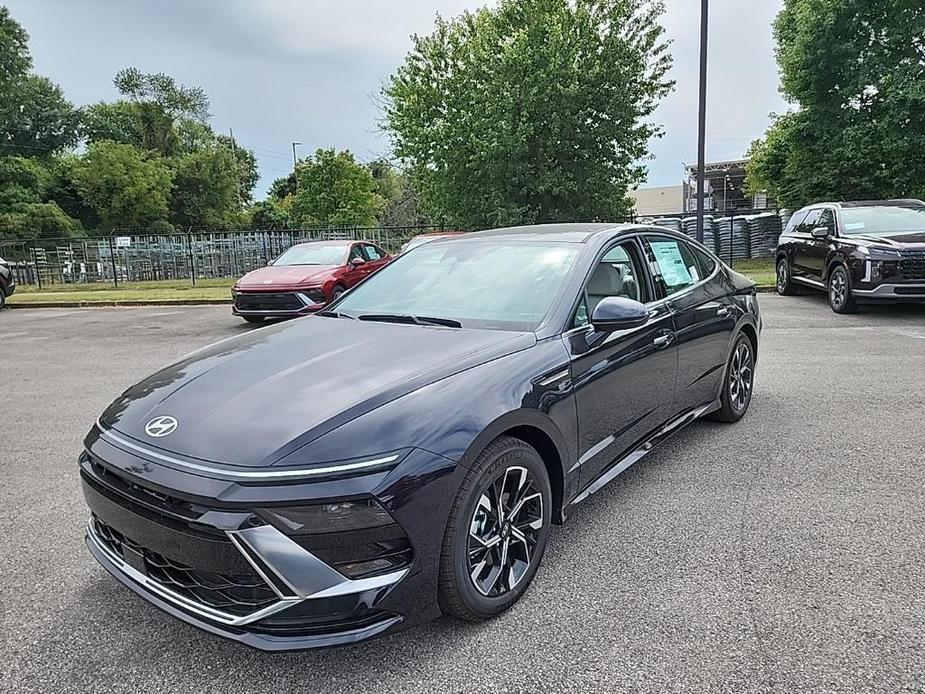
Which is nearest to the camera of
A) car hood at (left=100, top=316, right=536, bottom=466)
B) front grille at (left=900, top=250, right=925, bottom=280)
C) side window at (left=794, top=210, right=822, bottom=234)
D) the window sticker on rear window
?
car hood at (left=100, top=316, right=536, bottom=466)

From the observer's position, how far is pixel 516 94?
1969 cm

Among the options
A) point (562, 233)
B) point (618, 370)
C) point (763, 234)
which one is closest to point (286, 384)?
point (618, 370)

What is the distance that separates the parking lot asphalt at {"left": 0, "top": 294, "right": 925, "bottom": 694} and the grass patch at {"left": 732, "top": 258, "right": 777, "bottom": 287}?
1073 centimetres

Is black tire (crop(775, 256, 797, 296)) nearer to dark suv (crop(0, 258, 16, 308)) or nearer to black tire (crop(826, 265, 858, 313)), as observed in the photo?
black tire (crop(826, 265, 858, 313))

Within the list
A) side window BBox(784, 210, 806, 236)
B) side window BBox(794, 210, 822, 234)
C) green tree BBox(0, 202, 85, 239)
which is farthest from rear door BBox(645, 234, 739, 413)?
green tree BBox(0, 202, 85, 239)

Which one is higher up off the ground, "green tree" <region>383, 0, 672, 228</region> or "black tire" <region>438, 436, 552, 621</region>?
"green tree" <region>383, 0, 672, 228</region>

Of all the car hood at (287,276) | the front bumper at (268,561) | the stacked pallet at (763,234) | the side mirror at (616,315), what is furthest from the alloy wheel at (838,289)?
the stacked pallet at (763,234)

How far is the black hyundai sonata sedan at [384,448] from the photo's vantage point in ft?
6.51

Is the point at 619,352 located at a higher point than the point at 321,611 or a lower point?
higher

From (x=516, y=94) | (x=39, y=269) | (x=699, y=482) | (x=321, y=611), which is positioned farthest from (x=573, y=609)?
(x=39, y=269)

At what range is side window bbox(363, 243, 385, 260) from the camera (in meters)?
12.6

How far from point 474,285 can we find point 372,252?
967 cm

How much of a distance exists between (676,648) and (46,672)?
2.19 metres

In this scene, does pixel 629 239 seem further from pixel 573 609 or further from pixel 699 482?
pixel 573 609
